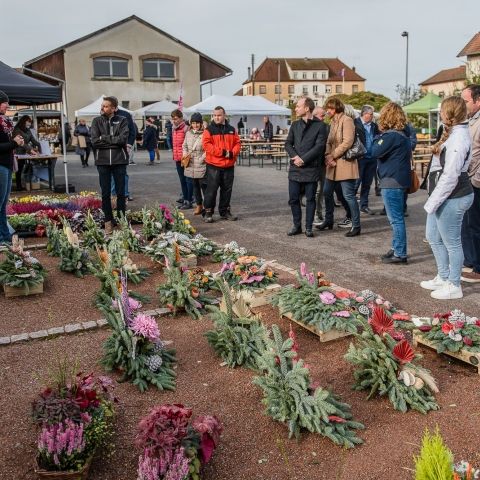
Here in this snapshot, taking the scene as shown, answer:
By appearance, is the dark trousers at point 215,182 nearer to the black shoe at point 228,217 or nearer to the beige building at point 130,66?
the black shoe at point 228,217

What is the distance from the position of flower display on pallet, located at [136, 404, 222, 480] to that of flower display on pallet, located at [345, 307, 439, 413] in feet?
3.97

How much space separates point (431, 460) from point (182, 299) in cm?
333

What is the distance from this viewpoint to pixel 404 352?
11.8ft

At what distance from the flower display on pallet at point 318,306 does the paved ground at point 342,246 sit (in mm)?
940

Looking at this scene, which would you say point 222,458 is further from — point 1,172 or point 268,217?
point 268,217

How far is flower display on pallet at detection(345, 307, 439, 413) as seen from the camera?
359 cm

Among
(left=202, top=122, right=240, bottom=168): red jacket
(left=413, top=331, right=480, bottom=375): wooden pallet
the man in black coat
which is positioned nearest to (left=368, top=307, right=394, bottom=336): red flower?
(left=413, top=331, right=480, bottom=375): wooden pallet

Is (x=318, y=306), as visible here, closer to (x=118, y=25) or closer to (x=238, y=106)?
(x=238, y=106)

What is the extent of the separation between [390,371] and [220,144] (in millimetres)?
6492

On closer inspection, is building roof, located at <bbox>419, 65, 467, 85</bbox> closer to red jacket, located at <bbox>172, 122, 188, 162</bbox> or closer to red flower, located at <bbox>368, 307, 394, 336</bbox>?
red jacket, located at <bbox>172, 122, 188, 162</bbox>

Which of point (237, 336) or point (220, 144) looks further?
point (220, 144)

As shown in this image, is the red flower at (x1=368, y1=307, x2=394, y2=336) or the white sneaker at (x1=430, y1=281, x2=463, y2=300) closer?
the red flower at (x1=368, y1=307, x2=394, y2=336)

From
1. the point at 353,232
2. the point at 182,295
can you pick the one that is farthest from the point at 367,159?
the point at 182,295

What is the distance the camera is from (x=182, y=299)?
5332 mm
